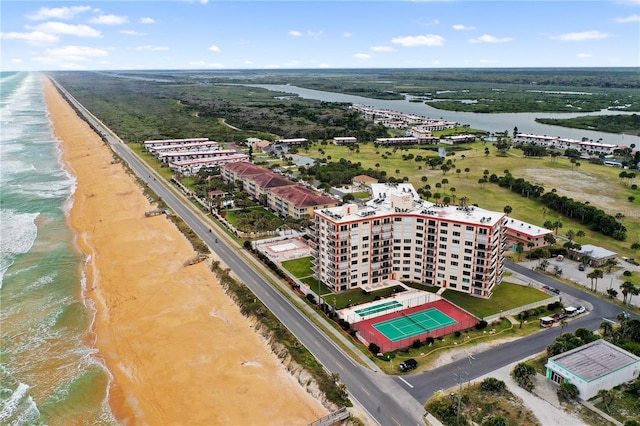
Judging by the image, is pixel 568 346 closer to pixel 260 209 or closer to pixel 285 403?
pixel 285 403

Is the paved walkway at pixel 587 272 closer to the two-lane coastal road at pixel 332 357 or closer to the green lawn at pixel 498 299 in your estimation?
the green lawn at pixel 498 299

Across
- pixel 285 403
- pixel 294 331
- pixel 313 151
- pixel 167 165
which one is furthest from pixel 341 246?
pixel 313 151

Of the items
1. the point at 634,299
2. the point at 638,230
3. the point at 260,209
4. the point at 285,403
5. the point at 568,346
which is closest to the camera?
the point at 285,403

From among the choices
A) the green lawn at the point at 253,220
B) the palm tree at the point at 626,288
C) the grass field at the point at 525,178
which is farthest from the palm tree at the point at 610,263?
the green lawn at the point at 253,220

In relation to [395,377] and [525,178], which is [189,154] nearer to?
[525,178]

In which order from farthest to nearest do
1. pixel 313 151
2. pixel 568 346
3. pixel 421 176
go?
pixel 313 151 → pixel 421 176 → pixel 568 346

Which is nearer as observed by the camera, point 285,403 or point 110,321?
point 285,403
